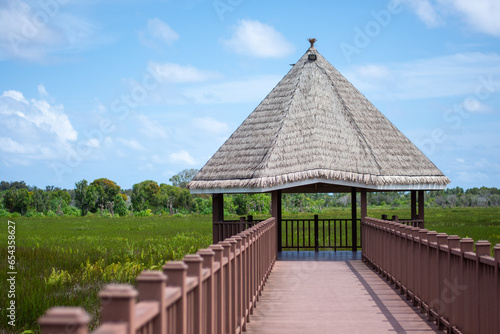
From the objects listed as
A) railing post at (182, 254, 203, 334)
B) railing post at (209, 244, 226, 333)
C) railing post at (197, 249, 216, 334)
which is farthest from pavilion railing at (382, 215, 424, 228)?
railing post at (182, 254, 203, 334)

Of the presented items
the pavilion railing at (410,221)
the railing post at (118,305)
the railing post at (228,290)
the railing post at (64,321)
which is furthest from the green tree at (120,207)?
the railing post at (64,321)

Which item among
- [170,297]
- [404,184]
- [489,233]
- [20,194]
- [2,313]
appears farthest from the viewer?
[20,194]

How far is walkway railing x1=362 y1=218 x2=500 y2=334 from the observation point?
5.18 meters

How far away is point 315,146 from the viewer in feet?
50.0

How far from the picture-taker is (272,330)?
6.73 meters

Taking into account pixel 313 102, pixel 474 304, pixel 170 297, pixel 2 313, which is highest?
pixel 313 102

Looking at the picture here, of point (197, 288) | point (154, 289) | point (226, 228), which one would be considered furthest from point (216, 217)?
point (154, 289)

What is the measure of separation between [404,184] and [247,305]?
916 cm

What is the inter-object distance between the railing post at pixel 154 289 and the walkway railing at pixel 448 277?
10.4 feet

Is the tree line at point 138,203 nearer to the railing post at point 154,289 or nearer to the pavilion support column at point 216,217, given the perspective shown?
the pavilion support column at point 216,217

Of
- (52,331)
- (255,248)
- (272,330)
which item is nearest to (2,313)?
(255,248)

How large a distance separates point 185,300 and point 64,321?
173 centimetres

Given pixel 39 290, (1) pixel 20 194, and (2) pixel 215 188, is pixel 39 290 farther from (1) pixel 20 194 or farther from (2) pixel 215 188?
(1) pixel 20 194

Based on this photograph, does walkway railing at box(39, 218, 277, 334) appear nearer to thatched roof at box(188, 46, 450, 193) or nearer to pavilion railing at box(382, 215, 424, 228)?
thatched roof at box(188, 46, 450, 193)
